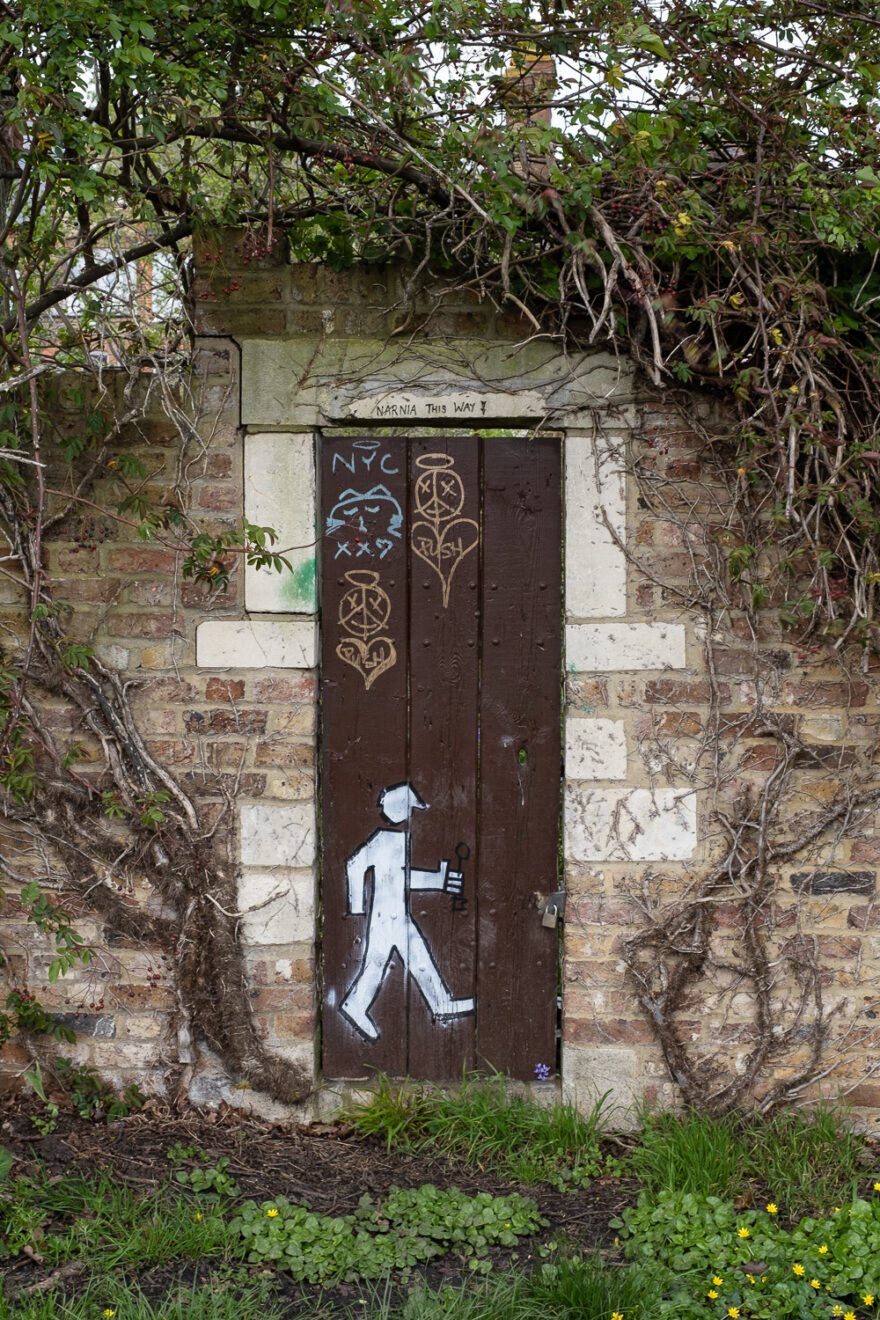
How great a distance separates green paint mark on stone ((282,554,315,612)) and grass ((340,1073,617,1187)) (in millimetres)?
1573

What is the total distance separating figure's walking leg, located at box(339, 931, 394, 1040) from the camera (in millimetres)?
3195

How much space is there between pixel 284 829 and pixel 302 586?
783 mm

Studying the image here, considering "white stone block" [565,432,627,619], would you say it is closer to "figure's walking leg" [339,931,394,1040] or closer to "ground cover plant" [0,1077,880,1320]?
"figure's walking leg" [339,931,394,1040]

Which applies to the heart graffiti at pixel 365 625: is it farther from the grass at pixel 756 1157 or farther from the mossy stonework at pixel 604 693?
the grass at pixel 756 1157

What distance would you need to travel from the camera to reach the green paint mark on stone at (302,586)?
308cm

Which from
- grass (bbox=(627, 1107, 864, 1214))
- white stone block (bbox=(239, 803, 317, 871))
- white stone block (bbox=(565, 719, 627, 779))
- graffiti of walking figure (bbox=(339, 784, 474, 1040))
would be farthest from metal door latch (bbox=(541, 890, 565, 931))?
A: white stone block (bbox=(239, 803, 317, 871))

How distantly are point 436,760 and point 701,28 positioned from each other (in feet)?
7.75

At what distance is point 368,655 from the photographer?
3.17 meters

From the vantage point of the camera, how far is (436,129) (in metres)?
2.90

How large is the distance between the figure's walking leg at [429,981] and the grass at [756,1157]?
686mm

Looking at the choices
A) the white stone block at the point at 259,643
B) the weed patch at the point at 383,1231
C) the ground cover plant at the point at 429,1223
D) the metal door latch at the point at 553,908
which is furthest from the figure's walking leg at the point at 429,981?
the white stone block at the point at 259,643

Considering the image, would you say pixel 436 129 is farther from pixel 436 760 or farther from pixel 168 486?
pixel 436 760

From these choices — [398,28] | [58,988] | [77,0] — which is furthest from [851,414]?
[58,988]

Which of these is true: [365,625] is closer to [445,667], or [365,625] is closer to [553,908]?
[445,667]
